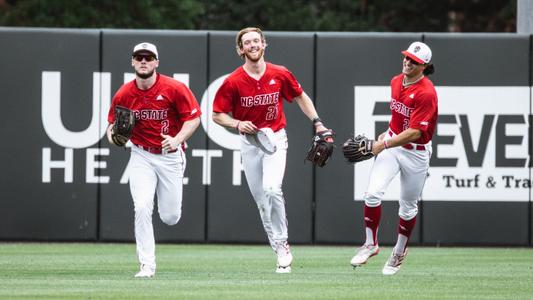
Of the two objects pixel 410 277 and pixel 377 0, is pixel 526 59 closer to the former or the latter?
pixel 410 277

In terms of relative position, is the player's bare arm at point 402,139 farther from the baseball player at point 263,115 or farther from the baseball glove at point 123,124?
the baseball glove at point 123,124

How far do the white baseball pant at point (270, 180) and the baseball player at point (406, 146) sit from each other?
796 millimetres

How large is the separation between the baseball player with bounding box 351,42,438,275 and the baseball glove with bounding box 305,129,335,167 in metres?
0.44

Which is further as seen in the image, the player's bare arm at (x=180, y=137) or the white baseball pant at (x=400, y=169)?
the white baseball pant at (x=400, y=169)

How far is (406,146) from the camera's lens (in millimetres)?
12102

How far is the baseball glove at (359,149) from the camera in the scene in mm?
11977

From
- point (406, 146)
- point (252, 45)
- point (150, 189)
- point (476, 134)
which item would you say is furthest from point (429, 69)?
point (476, 134)

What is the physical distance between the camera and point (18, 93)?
1714 centimetres

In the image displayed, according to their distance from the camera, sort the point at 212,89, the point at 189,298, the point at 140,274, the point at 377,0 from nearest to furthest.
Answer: the point at 189,298, the point at 140,274, the point at 212,89, the point at 377,0

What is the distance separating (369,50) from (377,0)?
20.4 metres

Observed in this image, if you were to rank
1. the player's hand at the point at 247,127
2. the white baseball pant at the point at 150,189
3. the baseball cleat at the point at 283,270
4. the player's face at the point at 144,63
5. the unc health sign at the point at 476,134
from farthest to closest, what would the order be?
1. the unc health sign at the point at 476,134
2. the baseball cleat at the point at 283,270
3. the player's hand at the point at 247,127
4. the player's face at the point at 144,63
5. the white baseball pant at the point at 150,189

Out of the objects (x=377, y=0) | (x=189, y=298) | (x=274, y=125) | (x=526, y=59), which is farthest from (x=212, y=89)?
(x=377, y=0)

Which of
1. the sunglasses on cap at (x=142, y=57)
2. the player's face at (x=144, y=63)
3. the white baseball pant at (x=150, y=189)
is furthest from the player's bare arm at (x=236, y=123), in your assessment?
the sunglasses on cap at (x=142, y=57)

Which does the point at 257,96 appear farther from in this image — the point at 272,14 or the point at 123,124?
the point at 272,14
